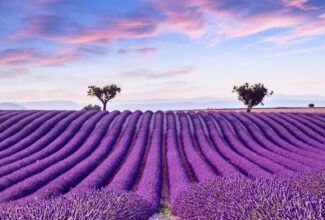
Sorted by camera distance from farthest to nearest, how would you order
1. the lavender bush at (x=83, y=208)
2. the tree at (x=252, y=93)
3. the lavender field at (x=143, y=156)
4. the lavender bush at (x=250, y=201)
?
the tree at (x=252, y=93)
the lavender field at (x=143, y=156)
the lavender bush at (x=83, y=208)
the lavender bush at (x=250, y=201)

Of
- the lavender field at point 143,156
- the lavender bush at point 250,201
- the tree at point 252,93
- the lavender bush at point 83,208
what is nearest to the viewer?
the lavender bush at point 250,201

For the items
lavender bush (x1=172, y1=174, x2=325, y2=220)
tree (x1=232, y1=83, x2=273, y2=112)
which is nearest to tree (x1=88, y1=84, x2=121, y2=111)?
tree (x1=232, y1=83, x2=273, y2=112)

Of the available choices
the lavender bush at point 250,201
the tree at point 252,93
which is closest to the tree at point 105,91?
the tree at point 252,93

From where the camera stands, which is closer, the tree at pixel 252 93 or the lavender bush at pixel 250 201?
the lavender bush at pixel 250 201

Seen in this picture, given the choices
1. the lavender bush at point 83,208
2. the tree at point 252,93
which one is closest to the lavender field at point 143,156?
the lavender bush at point 83,208

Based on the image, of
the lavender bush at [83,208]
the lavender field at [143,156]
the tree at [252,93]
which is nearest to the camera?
the lavender bush at [83,208]

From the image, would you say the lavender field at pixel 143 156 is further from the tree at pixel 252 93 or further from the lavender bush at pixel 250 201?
the tree at pixel 252 93

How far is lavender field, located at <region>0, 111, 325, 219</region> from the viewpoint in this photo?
10.8 meters

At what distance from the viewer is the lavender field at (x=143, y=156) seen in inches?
424

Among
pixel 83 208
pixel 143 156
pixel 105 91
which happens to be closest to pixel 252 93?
pixel 105 91

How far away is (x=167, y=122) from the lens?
31.6 m

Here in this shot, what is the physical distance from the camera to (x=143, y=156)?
894 inches

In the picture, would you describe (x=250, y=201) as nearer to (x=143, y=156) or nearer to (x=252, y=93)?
(x=143, y=156)

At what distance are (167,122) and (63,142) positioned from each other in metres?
8.57
